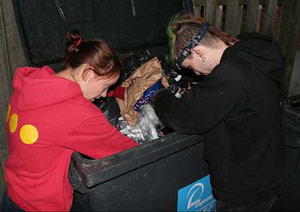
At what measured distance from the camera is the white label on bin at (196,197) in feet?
4.63

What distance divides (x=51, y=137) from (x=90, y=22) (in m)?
0.87

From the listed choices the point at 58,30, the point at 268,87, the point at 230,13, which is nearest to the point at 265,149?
the point at 268,87

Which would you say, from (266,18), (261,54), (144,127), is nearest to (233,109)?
(261,54)

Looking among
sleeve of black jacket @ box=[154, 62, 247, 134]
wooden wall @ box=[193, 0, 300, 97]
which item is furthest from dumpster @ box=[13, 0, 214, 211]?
wooden wall @ box=[193, 0, 300, 97]

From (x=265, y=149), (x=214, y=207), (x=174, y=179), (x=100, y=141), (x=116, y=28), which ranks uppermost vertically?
(x=116, y=28)

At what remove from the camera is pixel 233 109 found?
1.19 m

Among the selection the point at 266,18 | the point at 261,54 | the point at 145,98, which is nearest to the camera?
the point at 261,54

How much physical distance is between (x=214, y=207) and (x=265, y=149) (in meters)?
0.51

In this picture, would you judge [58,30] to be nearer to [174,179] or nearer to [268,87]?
[174,179]

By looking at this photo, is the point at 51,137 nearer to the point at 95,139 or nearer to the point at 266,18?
the point at 95,139

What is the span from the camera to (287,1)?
269cm

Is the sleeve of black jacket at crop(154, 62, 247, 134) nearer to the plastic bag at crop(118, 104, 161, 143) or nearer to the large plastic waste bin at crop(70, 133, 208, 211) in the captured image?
Result: the large plastic waste bin at crop(70, 133, 208, 211)

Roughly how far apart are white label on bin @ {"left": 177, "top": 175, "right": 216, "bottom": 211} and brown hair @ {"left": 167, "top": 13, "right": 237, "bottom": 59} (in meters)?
0.62

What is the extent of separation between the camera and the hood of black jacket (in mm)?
1221
